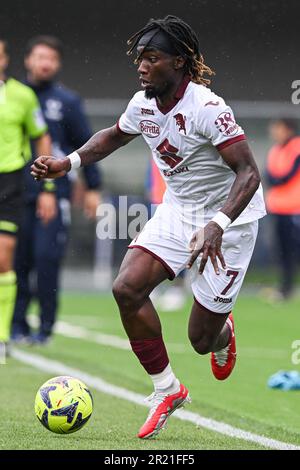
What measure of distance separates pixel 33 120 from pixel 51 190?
1.06 metres

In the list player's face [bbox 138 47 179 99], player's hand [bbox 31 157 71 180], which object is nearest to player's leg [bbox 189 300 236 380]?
player's hand [bbox 31 157 71 180]

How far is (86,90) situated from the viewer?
20875mm

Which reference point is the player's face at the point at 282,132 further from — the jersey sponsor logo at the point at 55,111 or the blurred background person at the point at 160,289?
the jersey sponsor logo at the point at 55,111

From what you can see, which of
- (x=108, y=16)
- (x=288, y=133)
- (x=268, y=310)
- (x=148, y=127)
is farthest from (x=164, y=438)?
(x=108, y=16)

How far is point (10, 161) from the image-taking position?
9.33m

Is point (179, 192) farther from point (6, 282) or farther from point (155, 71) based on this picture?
point (6, 282)

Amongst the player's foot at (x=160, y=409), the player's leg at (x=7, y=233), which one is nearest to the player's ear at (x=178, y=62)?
the player's foot at (x=160, y=409)

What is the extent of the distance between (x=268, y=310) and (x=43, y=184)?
542 cm

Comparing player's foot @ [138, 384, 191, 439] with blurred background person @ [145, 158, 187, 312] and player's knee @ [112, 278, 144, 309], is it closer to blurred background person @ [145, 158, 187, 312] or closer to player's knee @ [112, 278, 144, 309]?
player's knee @ [112, 278, 144, 309]

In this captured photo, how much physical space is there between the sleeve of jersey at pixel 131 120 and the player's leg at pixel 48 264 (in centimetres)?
429

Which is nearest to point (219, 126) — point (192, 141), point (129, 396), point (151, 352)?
point (192, 141)

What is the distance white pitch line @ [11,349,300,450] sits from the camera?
580cm

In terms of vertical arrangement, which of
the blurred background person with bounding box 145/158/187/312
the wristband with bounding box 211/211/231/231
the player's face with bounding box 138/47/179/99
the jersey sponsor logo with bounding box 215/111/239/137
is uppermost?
the player's face with bounding box 138/47/179/99

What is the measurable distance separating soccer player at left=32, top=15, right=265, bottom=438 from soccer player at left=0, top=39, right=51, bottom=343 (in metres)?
2.66
